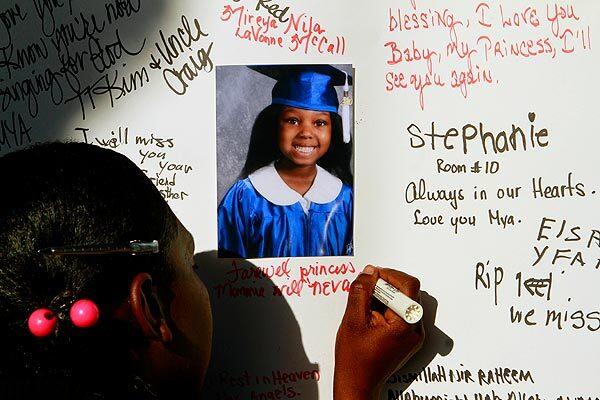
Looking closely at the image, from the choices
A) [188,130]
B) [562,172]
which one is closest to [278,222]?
[188,130]

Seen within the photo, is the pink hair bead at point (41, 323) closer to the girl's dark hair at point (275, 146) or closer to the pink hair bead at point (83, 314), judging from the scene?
the pink hair bead at point (83, 314)

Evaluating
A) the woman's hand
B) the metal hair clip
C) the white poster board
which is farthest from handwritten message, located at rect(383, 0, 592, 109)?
the metal hair clip

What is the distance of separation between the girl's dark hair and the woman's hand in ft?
0.51

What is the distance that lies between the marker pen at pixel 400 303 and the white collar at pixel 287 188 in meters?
0.16

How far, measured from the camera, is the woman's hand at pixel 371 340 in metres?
1.02

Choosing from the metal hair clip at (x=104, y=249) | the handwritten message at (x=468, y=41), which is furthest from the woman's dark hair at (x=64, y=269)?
the handwritten message at (x=468, y=41)

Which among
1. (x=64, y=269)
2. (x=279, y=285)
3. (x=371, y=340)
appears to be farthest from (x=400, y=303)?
(x=64, y=269)

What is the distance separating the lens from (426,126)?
1.07m

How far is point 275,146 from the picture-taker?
109 centimetres

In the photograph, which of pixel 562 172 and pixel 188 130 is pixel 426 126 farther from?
pixel 188 130

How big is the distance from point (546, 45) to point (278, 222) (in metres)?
0.45

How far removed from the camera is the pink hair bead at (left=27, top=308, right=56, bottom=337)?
0.74 meters

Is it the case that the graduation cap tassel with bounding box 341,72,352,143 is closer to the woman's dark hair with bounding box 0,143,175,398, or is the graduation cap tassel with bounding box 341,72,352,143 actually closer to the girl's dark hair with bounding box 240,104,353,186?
the girl's dark hair with bounding box 240,104,353,186

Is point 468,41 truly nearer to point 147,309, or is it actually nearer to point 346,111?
point 346,111
